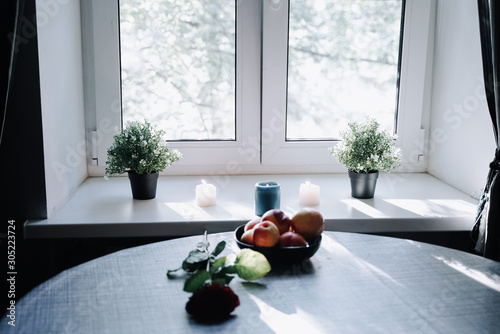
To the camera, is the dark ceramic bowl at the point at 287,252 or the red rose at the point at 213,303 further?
the dark ceramic bowl at the point at 287,252

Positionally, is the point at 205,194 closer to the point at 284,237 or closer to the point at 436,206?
the point at 284,237

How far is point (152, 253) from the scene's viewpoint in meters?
1.49

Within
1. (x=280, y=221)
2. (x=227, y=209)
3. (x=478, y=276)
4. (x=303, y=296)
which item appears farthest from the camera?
(x=227, y=209)

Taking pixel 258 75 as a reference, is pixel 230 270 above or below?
below

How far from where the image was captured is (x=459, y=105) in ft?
7.27

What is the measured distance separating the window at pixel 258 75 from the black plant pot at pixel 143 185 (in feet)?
1.07

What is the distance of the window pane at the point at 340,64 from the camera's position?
233 centimetres

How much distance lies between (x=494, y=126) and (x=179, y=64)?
1241 mm

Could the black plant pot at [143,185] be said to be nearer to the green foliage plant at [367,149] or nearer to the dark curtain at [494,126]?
the green foliage plant at [367,149]

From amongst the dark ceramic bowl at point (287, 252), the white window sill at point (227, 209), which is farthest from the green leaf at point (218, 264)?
the white window sill at point (227, 209)

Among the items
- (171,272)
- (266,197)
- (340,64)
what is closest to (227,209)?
(266,197)

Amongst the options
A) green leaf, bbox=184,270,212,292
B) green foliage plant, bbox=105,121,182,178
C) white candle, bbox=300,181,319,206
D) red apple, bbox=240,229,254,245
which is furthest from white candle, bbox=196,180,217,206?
green leaf, bbox=184,270,212,292

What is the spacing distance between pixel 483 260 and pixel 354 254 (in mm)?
337

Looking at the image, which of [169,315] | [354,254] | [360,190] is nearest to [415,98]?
[360,190]
